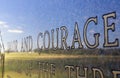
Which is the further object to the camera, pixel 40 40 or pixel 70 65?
A: pixel 40 40

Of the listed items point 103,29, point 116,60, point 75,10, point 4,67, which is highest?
point 75,10

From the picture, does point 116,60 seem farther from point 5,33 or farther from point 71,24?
point 5,33

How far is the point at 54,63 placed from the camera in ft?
6.45

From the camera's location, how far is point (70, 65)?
171cm

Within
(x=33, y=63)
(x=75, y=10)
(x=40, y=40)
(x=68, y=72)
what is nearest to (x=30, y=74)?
(x=33, y=63)

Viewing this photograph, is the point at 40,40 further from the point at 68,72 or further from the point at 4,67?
the point at 4,67

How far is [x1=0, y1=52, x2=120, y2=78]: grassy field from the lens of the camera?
4.39 ft

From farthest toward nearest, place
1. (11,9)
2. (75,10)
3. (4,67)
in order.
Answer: (4,67) < (11,9) < (75,10)

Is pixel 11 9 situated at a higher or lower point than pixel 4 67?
higher

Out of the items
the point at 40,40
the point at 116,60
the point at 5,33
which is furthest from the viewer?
the point at 5,33

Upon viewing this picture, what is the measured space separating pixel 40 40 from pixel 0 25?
4.98 ft

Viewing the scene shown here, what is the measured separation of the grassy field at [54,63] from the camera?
134 cm

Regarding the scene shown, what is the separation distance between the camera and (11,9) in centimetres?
317

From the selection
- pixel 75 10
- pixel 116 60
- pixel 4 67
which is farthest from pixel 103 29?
pixel 4 67
